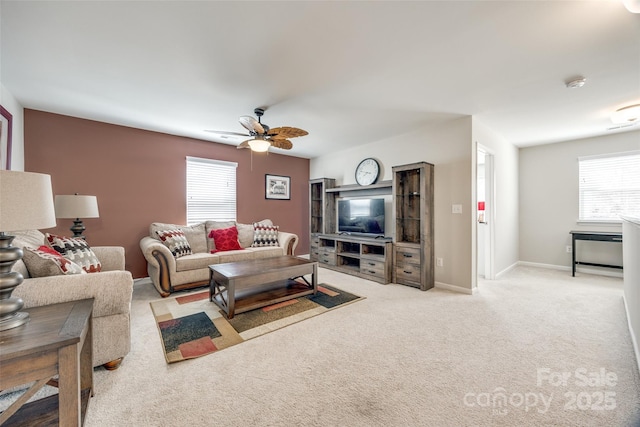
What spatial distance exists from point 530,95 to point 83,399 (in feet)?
15.0

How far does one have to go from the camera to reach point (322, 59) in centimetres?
215

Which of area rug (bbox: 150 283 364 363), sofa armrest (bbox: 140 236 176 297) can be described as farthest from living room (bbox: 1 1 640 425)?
area rug (bbox: 150 283 364 363)

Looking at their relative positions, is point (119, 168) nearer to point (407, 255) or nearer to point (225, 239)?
point (225, 239)

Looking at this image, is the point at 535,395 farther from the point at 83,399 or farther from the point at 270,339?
the point at 83,399

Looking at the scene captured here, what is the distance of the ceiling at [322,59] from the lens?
164cm

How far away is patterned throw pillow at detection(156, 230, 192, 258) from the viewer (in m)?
3.59

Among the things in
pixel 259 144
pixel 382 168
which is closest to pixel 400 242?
pixel 382 168

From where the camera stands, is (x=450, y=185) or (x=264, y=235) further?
(x=264, y=235)

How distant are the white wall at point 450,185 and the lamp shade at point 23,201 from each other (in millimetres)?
3981

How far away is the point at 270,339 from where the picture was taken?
220 cm

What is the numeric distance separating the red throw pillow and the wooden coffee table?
1.08 m

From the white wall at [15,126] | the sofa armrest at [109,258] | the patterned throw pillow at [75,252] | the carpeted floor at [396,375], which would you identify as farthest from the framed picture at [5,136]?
the carpeted floor at [396,375]

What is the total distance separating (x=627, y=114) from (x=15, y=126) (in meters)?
7.26

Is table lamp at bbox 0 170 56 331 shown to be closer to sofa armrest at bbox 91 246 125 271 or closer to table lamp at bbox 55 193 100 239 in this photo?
sofa armrest at bbox 91 246 125 271
